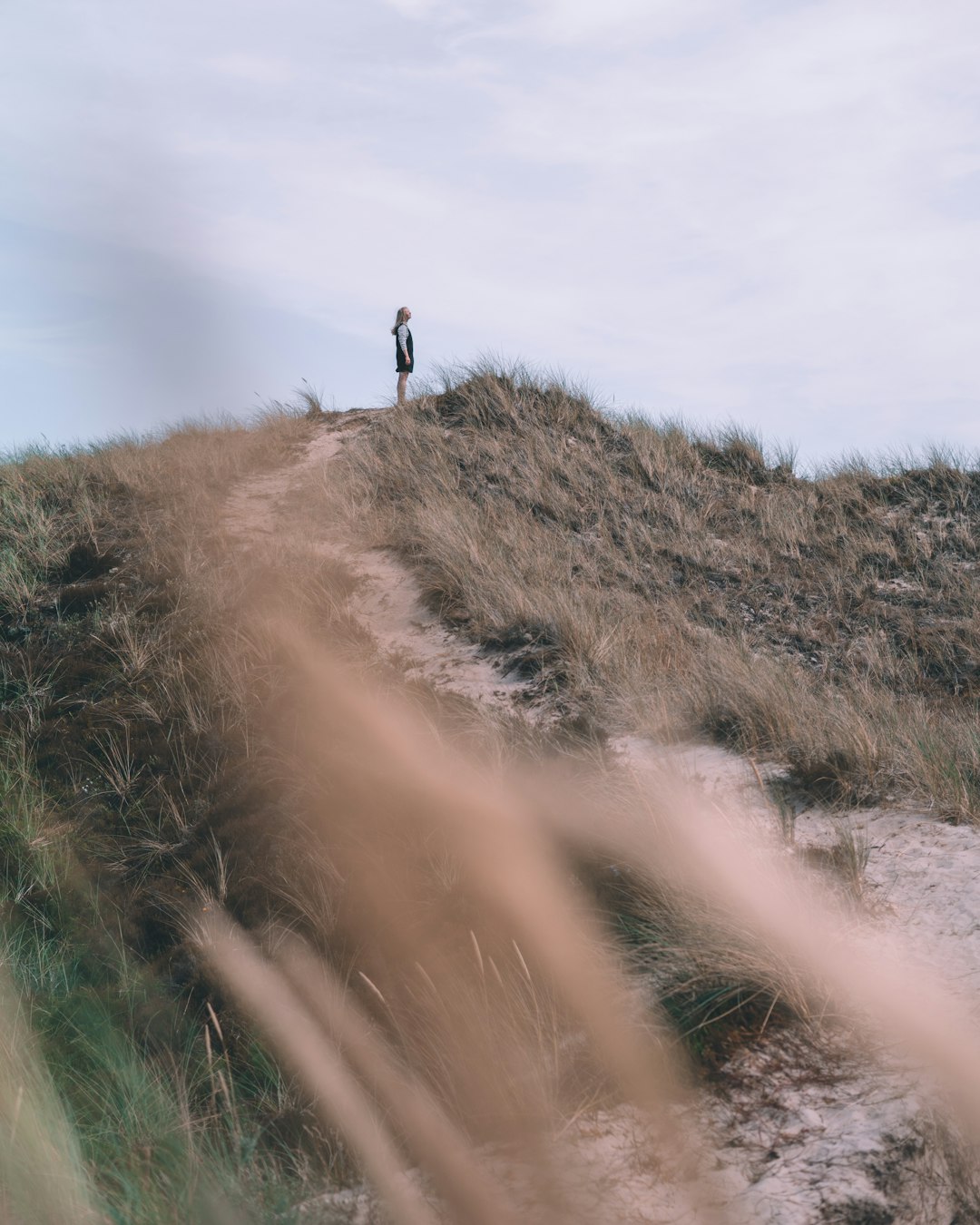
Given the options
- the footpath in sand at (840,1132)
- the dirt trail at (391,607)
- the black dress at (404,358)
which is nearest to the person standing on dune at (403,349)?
the black dress at (404,358)

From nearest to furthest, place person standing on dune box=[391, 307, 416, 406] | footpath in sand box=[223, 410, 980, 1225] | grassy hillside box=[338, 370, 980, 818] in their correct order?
footpath in sand box=[223, 410, 980, 1225] → grassy hillside box=[338, 370, 980, 818] → person standing on dune box=[391, 307, 416, 406]

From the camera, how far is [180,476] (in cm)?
1001

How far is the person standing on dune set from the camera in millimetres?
12609

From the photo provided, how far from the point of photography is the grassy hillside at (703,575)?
5.34 meters

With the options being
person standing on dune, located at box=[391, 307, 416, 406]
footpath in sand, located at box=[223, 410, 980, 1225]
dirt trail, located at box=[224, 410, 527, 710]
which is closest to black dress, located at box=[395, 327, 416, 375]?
person standing on dune, located at box=[391, 307, 416, 406]

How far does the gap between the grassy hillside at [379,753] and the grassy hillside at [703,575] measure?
42mm

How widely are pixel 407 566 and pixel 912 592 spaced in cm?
549

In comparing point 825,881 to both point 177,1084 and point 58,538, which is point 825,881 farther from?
point 58,538

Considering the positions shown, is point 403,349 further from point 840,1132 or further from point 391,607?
point 840,1132

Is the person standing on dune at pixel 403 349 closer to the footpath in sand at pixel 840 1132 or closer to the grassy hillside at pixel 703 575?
the grassy hillside at pixel 703 575

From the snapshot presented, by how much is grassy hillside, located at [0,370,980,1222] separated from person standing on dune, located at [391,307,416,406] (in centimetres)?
150

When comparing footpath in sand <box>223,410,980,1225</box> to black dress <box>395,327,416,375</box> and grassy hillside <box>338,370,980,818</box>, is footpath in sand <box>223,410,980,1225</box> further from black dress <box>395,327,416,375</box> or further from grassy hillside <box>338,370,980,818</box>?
black dress <box>395,327,416,375</box>

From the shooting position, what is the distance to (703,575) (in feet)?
31.3

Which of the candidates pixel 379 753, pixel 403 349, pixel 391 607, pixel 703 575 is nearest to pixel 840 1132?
pixel 379 753
